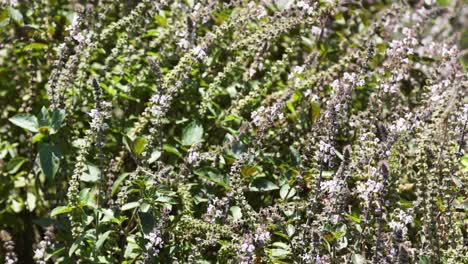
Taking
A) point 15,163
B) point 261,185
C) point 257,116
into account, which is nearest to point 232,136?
point 257,116

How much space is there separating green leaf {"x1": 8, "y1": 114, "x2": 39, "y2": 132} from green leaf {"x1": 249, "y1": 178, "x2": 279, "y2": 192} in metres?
1.07

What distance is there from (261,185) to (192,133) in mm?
426

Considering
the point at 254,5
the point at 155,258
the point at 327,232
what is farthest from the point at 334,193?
the point at 254,5

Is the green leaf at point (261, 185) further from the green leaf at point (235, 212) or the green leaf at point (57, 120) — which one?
the green leaf at point (57, 120)

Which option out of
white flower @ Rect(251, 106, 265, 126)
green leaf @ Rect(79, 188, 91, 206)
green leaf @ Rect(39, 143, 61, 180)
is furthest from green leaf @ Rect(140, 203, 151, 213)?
white flower @ Rect(251, 106, 265, 126)

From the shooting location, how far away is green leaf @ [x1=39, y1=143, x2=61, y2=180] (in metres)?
3.46

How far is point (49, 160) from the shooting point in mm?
3477

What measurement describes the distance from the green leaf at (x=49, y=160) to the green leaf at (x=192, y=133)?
61cm

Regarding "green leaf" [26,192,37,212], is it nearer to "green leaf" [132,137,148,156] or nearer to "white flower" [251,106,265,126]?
"green leaf" [132,137,148,156]

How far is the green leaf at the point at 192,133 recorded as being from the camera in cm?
355

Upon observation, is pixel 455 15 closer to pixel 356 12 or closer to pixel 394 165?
pixel 356 12

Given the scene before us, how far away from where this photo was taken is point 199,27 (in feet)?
13.9

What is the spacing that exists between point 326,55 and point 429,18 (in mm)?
640

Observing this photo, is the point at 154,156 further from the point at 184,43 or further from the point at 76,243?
the point at 184,43
